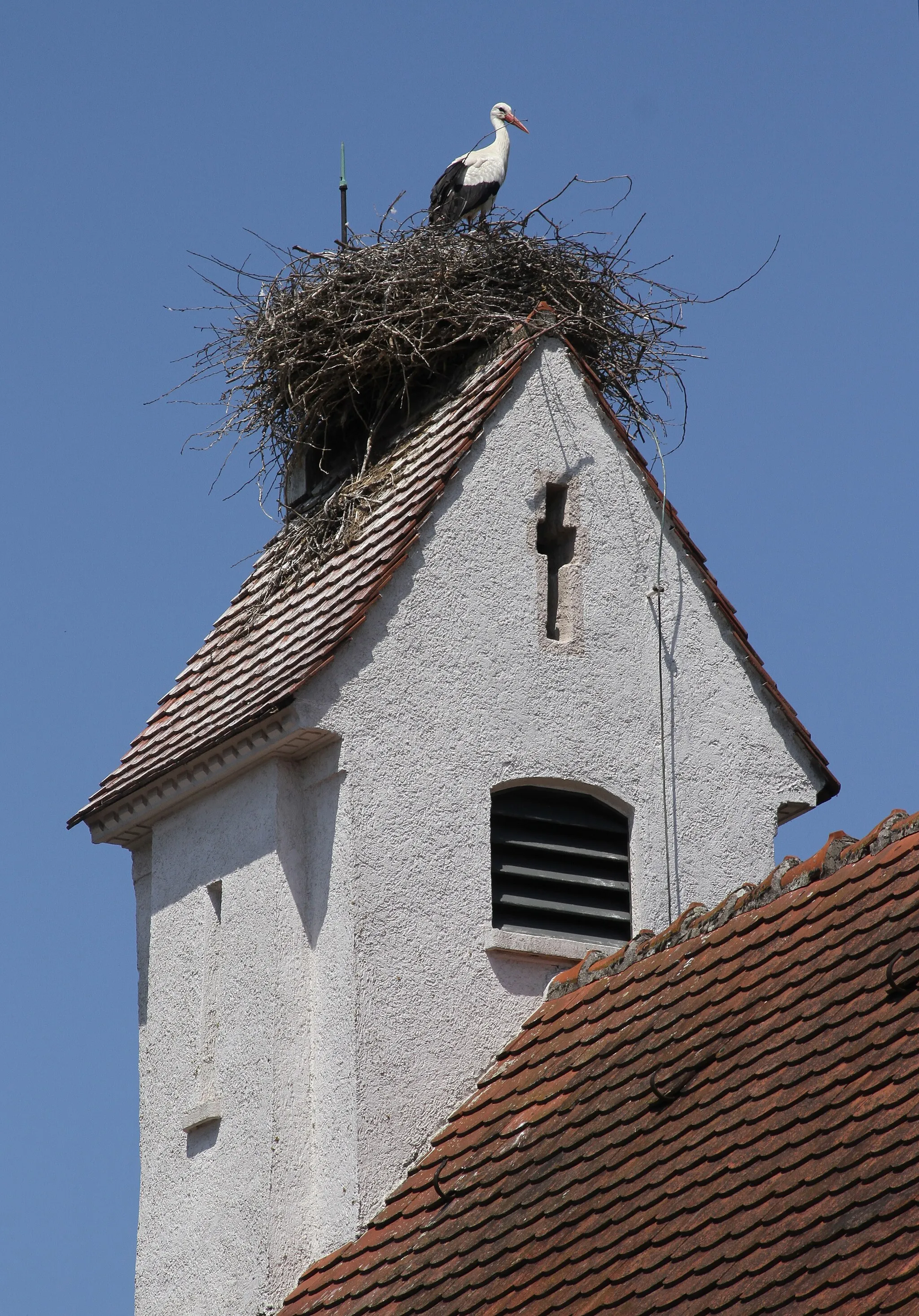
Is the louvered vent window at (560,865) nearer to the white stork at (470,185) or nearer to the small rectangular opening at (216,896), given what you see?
the small rectangular opening at (216,896)

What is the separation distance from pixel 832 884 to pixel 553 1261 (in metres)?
1.87

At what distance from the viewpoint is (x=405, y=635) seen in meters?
10.7

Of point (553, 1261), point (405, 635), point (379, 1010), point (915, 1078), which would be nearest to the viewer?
point (915, 1078)

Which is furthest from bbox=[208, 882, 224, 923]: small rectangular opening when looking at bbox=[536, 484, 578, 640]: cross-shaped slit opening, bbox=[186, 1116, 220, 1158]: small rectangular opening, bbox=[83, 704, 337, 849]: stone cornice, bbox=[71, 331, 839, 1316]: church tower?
bbox=[536, 484, 578, 640]: cross-shaped slit opening

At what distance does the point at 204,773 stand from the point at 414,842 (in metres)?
1.29

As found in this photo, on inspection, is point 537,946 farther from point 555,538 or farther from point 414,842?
point 555,538

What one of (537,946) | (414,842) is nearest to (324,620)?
(414,842)

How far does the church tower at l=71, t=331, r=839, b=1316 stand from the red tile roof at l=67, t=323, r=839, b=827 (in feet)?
0.08

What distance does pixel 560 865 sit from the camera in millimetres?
10867

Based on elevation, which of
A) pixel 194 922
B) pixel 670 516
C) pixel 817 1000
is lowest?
pixel 817 1000

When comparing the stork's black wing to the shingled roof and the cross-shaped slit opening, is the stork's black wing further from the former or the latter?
the shingled roof

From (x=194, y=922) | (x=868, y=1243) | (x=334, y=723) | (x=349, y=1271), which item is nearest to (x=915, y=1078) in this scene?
(x=868, y=1243)

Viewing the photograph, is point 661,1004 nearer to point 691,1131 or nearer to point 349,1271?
point 691,1131

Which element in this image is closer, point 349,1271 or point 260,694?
point 349,1271
